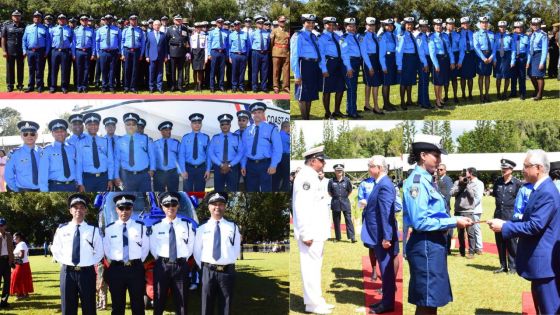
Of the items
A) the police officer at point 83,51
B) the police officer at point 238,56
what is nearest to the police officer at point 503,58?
the police officer at point 238,56

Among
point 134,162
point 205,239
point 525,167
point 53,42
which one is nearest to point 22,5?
point 53,42

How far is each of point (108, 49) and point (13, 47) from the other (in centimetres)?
105

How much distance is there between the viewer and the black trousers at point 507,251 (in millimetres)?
5551

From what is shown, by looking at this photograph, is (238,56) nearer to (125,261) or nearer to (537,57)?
(125,261)

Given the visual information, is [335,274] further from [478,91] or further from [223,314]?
[478,91]

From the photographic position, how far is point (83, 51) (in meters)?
7.77

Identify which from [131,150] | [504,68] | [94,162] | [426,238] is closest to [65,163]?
[94,162]

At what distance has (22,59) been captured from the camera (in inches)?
296

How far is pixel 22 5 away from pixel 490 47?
16.3 ft

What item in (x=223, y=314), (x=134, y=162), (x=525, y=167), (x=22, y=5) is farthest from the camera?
(x=22, y=5)

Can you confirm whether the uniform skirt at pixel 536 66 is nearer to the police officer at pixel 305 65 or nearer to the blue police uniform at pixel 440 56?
the blue police uniform at pixel 440 56

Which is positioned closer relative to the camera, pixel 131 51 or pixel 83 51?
pixel 83 51

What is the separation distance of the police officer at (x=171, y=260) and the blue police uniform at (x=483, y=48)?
125 inches

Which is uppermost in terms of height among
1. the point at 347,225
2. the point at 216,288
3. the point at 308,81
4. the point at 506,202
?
the point at 308,81
